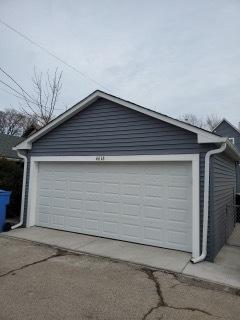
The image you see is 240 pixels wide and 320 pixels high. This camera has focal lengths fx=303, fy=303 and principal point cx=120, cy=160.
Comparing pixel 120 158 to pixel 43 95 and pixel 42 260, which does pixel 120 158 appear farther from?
pixel 43 95

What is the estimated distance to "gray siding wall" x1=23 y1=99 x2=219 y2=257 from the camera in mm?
7281

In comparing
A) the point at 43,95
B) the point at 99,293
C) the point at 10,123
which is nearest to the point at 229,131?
the point at 43,95

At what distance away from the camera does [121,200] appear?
26.6ft

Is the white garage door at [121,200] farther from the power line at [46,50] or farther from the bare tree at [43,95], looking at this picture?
the bare tree at [43,95]

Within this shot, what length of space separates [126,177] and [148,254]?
84.0 inches

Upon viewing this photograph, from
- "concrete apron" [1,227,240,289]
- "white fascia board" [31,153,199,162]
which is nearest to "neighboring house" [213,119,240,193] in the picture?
"concrete apron" [1,227,240,289]

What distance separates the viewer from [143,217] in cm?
774

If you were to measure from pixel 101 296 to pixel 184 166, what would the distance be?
3705mm

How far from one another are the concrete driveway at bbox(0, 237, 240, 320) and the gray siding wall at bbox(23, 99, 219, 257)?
1.92 metres

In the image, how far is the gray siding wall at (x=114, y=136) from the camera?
7281 millimetres

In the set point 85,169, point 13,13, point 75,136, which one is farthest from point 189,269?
point 13,13

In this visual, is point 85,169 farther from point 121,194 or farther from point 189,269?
point 189,269

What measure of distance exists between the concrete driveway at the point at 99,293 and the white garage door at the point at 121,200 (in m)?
1.59

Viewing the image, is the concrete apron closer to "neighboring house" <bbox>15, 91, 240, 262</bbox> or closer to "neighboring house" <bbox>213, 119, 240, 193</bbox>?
"neighboring house" <bbox>15, 91, 240, 262</bbox>
